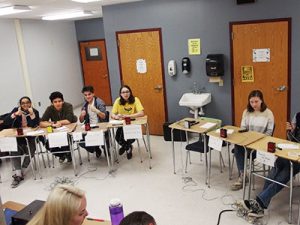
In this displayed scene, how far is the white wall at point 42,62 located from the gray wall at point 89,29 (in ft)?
0.53

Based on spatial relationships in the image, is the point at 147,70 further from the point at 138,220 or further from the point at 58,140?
the point at 138,220

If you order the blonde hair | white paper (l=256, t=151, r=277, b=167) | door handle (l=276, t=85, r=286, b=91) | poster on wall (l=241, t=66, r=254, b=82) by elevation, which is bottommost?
white paper (l=256, t=151, r=277, b=167)

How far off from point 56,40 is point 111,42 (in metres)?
2.78

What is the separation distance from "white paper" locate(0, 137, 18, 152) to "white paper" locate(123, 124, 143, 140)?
1506mm

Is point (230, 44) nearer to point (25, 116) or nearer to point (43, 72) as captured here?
Result: point (25, 116)

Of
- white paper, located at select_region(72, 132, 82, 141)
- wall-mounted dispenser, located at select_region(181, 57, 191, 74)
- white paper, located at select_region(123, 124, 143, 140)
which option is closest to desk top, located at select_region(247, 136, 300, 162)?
white paper, located at select_region(123, 124, 143, 140)

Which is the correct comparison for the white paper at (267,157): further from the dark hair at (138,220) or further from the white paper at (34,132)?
the white paper at (34,132)

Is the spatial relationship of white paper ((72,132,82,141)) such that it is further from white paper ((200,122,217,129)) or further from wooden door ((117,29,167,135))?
wooden door ((117,29,167,135))

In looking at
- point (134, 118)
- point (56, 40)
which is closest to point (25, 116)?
point (134, 118)

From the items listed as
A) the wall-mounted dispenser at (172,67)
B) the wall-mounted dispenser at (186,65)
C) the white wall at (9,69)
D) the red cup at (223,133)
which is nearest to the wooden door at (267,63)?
the wall-mounted dispenser at (186,65)

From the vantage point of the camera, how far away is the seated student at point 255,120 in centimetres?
394

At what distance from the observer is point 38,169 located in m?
5.03

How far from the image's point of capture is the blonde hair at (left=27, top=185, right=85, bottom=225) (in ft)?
5.62

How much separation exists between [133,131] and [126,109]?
28.3 inches
